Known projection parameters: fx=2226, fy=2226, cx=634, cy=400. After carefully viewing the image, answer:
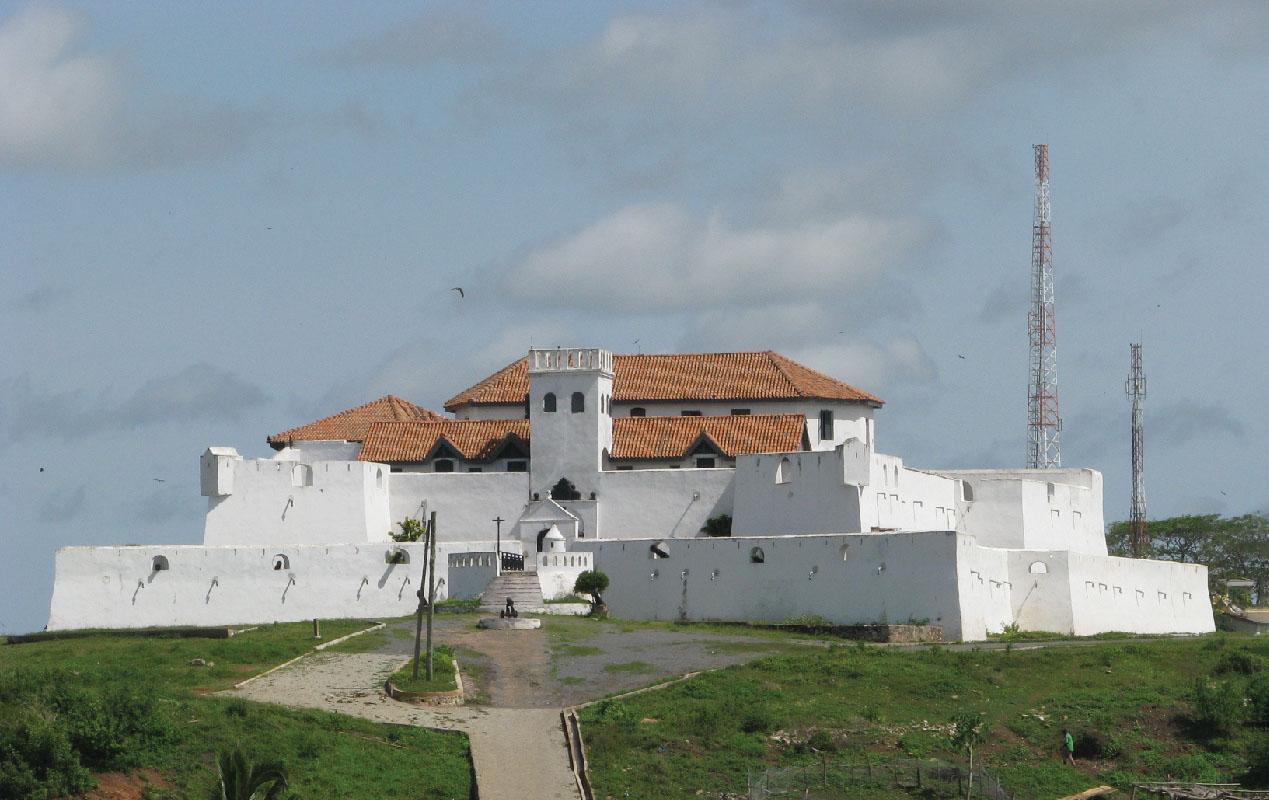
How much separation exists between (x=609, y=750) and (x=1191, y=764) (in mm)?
12071

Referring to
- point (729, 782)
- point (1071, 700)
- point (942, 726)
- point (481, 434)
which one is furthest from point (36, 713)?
point (481, 434)

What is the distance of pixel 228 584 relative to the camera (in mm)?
62188

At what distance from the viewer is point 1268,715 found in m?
47.5

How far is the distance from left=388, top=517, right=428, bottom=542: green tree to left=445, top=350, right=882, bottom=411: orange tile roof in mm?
6587

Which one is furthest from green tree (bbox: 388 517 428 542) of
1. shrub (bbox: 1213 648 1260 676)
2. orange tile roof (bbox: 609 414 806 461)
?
shrub (bbox: 1213 648 1260 676)

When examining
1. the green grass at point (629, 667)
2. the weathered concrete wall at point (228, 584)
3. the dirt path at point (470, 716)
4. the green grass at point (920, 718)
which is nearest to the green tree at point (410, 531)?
the weathered concrete wall at point (228, 584)

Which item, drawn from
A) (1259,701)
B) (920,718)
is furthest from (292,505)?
(1259,701)

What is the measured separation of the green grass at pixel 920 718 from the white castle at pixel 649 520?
691 centimetres

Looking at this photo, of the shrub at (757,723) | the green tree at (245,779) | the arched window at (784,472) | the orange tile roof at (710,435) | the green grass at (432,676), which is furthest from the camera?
the orange tile roof at (710,435)

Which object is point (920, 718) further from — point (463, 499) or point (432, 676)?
point (463, 499)

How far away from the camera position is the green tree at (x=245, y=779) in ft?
121

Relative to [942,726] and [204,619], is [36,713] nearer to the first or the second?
[942,726]

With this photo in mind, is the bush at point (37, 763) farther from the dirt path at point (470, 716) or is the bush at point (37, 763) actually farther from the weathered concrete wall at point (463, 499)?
the weathered concrete wall at point (463, 499)

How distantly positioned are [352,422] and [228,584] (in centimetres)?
1062
